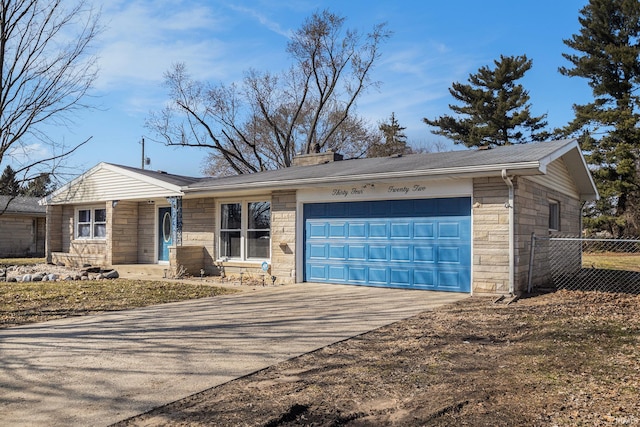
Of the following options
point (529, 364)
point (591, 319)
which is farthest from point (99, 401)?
point (591, 319)

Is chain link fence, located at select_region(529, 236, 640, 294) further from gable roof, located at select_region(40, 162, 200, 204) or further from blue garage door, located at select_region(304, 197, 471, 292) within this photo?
gable roof, located at select_region(40, 162, 200, 204)

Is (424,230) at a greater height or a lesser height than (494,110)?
lesser

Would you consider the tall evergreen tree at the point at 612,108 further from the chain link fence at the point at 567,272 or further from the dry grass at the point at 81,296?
the dry grass at the point at 81,296

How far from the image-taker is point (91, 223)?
754 inches

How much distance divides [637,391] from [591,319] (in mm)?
3501

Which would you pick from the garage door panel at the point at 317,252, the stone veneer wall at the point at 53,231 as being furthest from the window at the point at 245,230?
the stone veneer wall at the point at 53,231

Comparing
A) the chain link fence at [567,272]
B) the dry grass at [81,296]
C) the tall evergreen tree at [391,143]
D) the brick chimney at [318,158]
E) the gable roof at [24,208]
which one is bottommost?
the dry grass at [81,296]

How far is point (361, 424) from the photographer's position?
349 centimetres

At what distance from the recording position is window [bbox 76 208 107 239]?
61.6 feet

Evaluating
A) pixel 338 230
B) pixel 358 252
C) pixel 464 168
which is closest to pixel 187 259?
pixel 338 230

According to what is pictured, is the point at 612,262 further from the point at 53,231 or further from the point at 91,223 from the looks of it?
the point at 53,231

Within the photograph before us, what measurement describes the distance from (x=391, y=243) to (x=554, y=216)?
5.41 m

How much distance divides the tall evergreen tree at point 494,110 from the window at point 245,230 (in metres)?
24.8

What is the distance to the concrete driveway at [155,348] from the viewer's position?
393 centimetres
